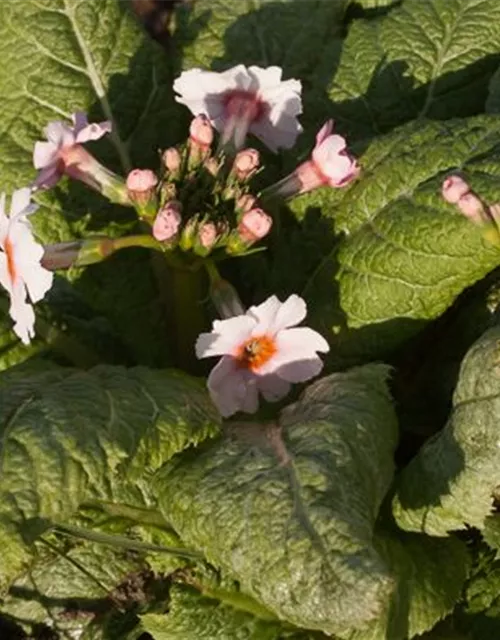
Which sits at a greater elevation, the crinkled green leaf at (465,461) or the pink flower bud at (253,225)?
the pink flower bud at (253,225)

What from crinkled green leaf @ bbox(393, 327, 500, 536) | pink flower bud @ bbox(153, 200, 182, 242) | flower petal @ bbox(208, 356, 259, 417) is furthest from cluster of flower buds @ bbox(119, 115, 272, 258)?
crinkled green leaf @ bbox(393, 327, 500, 536)

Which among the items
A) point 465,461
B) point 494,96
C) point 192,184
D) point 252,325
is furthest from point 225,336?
point 494,96

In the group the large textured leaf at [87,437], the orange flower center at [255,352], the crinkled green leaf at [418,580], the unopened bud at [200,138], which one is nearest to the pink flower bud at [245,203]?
the unopened bud at [200,138]

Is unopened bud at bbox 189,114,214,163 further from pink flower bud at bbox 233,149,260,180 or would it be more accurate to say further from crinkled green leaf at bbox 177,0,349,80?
crinkled green leaf at bbox 177,0,349,80

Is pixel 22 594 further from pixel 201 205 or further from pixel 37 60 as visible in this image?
pixel 37 60

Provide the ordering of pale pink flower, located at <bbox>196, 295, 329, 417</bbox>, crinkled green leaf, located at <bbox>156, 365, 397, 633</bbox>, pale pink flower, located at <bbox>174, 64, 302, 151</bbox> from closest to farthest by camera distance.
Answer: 1. crinkled green leaf, located at <bbox>156, 365, 397, 633</bbox>
2. pale pink flower, located at <bbox>196, 295, 329, 417</bbox>
3. pale pink flower, located at <bbox>174, 64, 302, 151</bbox>

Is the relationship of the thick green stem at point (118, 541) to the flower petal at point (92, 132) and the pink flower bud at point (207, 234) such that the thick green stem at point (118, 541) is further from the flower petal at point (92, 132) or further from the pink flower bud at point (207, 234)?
the flower petal at point (92, 132)
